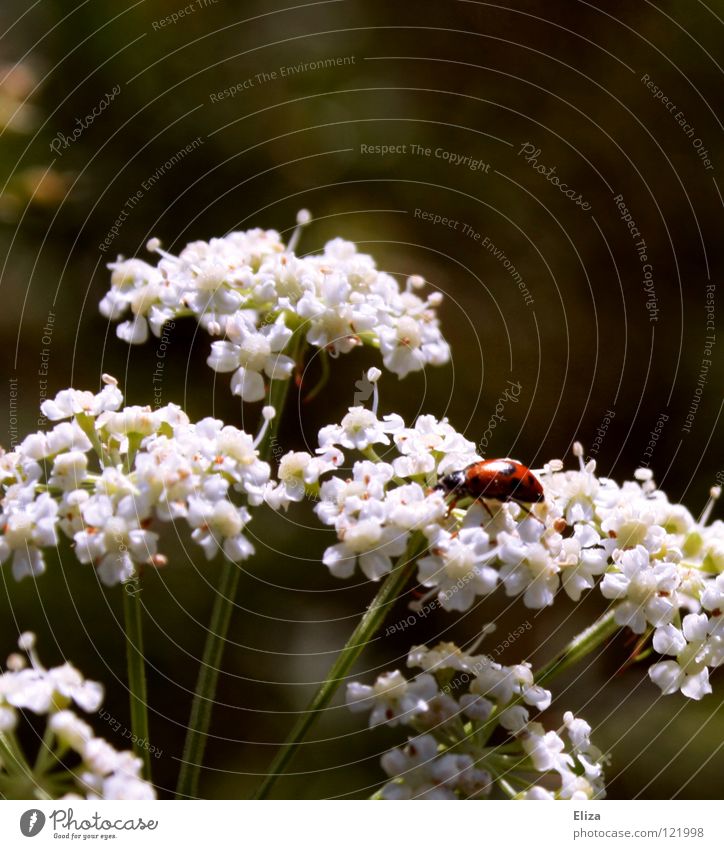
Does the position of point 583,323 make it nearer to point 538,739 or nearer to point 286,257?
point 286,257

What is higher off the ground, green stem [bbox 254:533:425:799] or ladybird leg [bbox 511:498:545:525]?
ladybird leg [bbox 511:498:545:525]

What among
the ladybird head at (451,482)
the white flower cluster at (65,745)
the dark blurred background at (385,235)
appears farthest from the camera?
the dark blurred background at (385,235)

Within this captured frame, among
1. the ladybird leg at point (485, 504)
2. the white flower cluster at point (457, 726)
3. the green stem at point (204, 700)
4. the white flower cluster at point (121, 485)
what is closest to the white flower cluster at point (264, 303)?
the white flower cluster at point (121, 485)

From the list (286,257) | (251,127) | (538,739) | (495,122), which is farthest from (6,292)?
(538,739)

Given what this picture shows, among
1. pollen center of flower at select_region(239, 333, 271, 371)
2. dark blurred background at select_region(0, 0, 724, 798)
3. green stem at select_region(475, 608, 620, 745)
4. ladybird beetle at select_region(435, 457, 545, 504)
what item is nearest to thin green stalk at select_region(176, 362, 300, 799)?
pollen center of flower at select_region(239, 333, 271, 371)

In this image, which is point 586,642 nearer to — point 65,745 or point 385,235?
point 65,745

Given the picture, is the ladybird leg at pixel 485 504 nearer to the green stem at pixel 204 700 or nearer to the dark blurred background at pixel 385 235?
the green stem at pixel 204 700

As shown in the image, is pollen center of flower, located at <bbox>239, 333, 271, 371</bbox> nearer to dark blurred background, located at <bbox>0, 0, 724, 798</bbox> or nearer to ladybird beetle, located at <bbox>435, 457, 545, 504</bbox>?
ladybird beetle, located at <bbox>435, 457, 545, 504</bbox>
